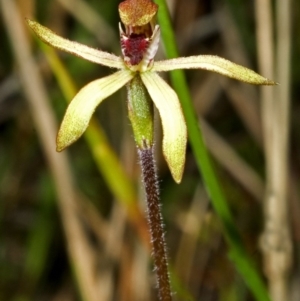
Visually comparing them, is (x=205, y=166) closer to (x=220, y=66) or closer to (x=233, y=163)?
(x=220, y=66)

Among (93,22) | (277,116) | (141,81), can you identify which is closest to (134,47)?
(141,81)

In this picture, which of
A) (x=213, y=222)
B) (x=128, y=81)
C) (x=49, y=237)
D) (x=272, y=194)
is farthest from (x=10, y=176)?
(x=128, y=81)

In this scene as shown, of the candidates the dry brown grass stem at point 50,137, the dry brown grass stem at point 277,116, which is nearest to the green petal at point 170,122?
the dry brown grass stem at point 277,116

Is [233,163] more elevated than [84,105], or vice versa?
[233,163]

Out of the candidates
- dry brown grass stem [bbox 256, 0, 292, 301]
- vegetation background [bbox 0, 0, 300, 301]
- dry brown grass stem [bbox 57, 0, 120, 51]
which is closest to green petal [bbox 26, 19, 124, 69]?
dry brown grass stem [bbox 256, 0, 292, 301]

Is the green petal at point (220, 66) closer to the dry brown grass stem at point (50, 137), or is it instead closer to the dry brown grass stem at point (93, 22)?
the dry brown grass stem at point (50, 137)

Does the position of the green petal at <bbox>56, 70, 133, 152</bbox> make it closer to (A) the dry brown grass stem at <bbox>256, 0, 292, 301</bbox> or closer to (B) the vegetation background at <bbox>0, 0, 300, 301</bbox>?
(A) the dry brown grass stem at <bbox>256, 0, 292, 301</bbox>
